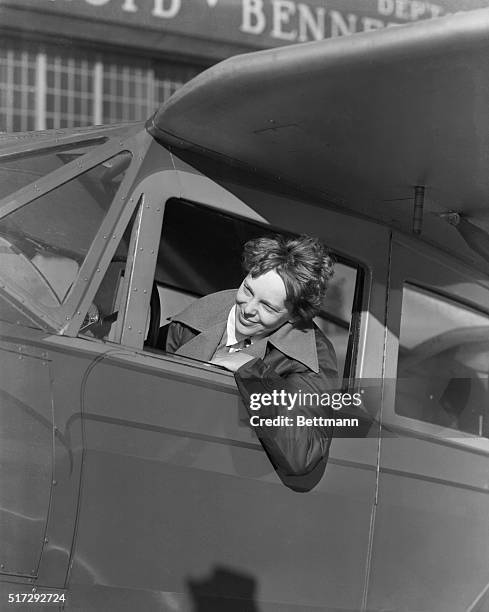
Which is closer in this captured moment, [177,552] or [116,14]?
[177,552]

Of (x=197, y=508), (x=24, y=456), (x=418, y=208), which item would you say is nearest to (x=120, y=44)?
A: (x=418, y=208)

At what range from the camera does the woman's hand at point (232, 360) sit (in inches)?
96.7

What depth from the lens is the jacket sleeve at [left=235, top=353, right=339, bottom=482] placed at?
7.88 feet

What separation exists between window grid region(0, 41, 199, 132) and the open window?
398cm

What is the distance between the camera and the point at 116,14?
662 cm

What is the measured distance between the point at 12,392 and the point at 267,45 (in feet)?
12.9

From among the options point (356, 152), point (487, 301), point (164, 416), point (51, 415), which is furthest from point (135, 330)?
point (487, 301)

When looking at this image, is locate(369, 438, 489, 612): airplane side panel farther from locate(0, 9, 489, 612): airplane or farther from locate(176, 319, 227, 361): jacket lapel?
locate(176, 319, 227, 361): jacket lapel

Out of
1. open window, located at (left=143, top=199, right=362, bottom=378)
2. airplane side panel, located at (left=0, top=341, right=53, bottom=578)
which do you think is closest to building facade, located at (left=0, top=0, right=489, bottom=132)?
open window, located at (left=143, top=199, right=362, bottom=378)

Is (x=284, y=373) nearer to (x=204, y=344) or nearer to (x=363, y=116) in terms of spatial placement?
(x=204, y=344)

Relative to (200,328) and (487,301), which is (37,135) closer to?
(200,328)

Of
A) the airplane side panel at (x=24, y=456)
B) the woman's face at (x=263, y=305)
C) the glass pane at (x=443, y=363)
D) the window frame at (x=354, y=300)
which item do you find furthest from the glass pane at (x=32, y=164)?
the glass pane at (x=443, y=363)

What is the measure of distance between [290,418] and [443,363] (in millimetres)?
1651

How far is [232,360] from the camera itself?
249cm
